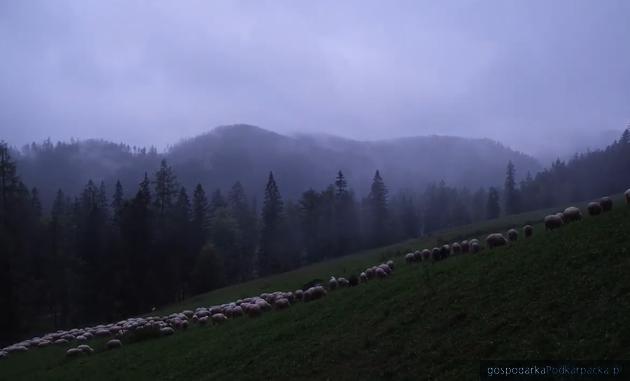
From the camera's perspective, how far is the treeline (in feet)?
241

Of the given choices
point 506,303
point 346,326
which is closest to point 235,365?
point 346,326

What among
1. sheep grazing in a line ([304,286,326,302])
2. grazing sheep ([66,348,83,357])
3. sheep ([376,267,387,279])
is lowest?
grazing sheep ([66,348,83,357])

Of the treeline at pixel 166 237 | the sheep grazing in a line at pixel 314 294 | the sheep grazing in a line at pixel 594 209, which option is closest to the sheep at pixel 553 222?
the sheep grazing in a line at pixel 594 209

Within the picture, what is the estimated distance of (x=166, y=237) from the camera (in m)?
86.2

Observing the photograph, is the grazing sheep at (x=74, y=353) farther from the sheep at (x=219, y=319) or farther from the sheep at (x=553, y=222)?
the sheep at (x=553, y=222)

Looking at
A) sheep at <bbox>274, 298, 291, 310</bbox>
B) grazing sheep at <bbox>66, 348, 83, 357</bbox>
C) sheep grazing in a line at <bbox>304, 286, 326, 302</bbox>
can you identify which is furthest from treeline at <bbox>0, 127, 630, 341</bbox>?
sheep grazing in a line at <bbox>304, 286, 326, 302</bbox>

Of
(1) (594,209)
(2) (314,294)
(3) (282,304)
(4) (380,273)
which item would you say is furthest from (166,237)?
(1) (594,209)

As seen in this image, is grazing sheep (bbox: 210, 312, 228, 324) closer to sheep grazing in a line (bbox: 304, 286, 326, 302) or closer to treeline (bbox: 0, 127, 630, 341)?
sheep grazing in a line (bbox: 304, 286, 326, 302)

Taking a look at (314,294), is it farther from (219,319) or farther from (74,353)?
(74,353)

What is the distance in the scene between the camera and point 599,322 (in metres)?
12.0

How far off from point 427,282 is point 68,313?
77009 mm

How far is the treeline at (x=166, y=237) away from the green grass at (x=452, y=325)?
52.1 m

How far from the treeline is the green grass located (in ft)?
171

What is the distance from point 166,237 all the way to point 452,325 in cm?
7592
